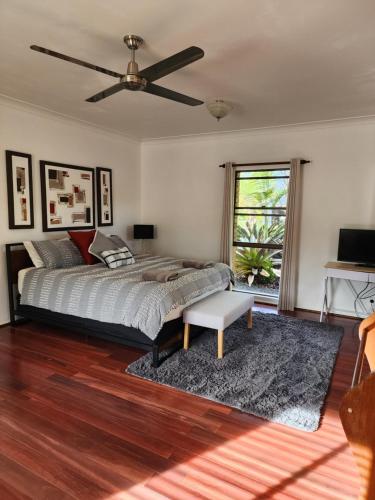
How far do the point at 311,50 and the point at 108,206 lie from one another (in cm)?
363

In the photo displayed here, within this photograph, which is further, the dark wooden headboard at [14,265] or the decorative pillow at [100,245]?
the decorative pillow at [100,245]

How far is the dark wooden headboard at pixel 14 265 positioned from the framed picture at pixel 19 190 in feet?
0.86

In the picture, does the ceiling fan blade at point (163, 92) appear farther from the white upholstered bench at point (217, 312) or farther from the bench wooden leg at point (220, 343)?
the bench wooden leg at point (220, 343)

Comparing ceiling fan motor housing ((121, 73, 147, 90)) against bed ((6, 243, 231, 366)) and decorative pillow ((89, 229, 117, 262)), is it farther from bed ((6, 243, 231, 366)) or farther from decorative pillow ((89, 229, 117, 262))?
decorative pillow ((89, 229, 117, 262))

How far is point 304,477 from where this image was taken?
5.68 ft

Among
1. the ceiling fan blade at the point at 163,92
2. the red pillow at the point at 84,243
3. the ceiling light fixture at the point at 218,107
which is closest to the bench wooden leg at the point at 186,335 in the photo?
the red pillow at the point at 84,243

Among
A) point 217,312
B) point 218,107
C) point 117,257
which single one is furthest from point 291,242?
point 117,257

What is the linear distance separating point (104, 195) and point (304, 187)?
→ 303 centimetres

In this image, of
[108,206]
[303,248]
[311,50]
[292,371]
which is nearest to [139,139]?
[108,206]

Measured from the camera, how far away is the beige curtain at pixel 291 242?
175 inches

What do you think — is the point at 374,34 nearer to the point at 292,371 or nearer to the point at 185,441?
the point at 292,371

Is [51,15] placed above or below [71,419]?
above

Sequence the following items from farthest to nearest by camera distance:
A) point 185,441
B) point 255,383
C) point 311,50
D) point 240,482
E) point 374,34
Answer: point 255,383, point 311,50, point 374,34, point 185,441, point 240,482

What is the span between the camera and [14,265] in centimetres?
373
